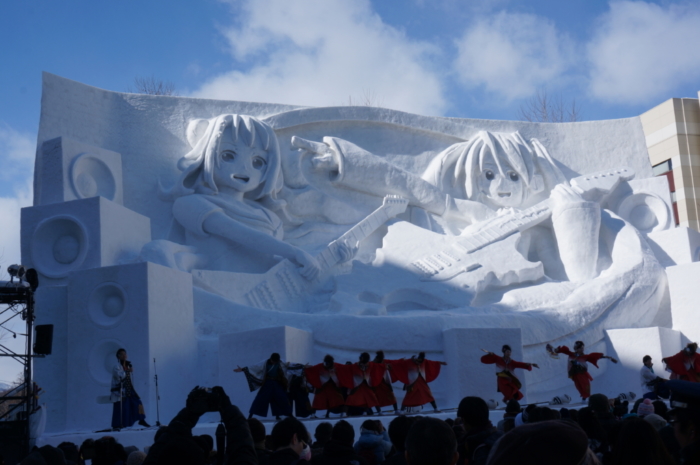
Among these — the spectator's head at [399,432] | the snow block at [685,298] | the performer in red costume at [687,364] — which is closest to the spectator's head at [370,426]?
the spectator's head at [399,432]

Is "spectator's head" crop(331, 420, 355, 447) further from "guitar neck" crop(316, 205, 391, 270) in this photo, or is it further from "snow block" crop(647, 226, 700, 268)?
"snow block" crop(647, 226, 700, 268)

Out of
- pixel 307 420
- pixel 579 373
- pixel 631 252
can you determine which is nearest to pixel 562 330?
pixel 579 373

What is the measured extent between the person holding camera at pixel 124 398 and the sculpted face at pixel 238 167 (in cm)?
432

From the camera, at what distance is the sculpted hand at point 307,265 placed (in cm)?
1139

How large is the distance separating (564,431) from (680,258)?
12.5m

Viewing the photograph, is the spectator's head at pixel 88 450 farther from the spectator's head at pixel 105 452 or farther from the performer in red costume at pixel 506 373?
the performer in red costume at pixel 506 373

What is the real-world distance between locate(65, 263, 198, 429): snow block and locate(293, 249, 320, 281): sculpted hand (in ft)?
7.86

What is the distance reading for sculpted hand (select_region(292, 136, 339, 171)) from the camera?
13.1m

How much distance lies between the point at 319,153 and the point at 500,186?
10.8 ft

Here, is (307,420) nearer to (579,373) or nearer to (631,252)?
(579,373)

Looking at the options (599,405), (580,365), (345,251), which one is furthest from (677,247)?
(599,405)

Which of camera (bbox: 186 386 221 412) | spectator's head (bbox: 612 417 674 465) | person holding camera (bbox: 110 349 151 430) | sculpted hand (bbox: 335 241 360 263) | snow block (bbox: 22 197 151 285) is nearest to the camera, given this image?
spectator's head (bbox: 612 417 674 465)

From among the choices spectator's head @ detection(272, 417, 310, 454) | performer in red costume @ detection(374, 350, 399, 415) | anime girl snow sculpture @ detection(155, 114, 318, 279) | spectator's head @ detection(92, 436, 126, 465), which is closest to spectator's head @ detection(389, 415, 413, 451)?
spectator's head @ detection(272, 417, 310, 454)

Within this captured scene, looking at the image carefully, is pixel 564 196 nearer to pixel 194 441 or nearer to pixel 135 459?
pixel 135 459
